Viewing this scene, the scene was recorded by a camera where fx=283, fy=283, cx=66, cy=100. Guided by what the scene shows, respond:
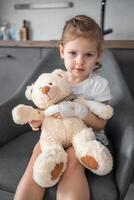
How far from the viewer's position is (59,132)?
93cm

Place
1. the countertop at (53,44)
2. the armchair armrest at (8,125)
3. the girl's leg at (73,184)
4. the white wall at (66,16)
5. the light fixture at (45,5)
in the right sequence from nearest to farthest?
1. the girl's leg at (73,184)
2. the armchair armrest at (8,125)
3. the countertop at (53,44)
4. the white wall at (66,16)
5. the light fixture at (45,5)

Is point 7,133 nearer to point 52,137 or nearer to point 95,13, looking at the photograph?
point 52,137

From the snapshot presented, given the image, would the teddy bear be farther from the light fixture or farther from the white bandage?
the light fixture

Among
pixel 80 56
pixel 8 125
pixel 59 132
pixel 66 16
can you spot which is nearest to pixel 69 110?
pixel 59 132

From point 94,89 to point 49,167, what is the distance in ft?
1.09

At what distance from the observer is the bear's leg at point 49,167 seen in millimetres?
812

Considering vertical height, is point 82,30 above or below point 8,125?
above

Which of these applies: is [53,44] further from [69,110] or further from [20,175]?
[20,175]

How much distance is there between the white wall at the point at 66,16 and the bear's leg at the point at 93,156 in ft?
3.79

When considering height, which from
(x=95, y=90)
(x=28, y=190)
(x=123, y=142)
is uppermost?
(x=95, y=90)

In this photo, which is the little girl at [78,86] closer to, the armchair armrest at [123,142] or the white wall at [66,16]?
the armchair armrest at [123,142]

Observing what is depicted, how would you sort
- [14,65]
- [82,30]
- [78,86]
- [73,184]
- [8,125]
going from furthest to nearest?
1. [14,65]
2. [8,125]
3. [78,86]
4. [82,30]
5. [73,184]

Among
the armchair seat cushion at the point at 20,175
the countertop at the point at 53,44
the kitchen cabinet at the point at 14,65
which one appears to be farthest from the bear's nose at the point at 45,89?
the kitchen cabinet at the point at 14,65

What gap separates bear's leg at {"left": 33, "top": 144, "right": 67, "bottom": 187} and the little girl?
0.02 meters
